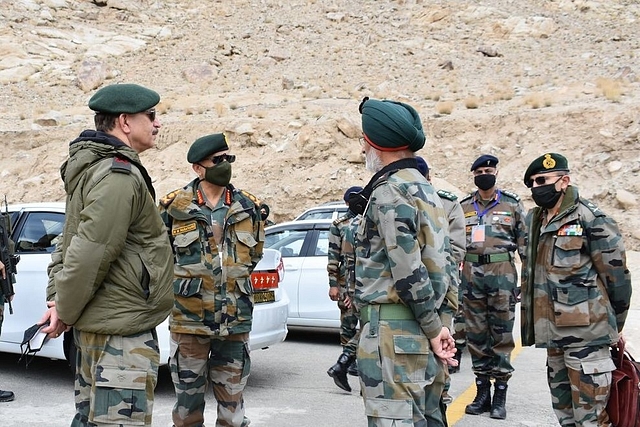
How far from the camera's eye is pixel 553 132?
81.9 feet

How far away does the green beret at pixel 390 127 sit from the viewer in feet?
11.7

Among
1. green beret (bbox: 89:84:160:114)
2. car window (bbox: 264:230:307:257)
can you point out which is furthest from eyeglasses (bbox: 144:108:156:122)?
car window (bbox: 264:230:307:257)

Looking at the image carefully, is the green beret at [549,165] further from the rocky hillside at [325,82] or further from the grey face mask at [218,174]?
the rocky hillside at [325,82]

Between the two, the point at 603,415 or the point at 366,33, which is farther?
the point at 366,33

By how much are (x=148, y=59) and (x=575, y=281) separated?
129 ft

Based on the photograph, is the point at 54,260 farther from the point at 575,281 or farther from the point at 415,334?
the point at 575,281

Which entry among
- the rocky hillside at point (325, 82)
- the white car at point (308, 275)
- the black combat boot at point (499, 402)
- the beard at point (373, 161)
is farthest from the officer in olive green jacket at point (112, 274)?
the rocky hillside at point (325, 82)

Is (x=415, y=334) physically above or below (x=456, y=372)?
above

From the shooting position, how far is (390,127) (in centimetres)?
356

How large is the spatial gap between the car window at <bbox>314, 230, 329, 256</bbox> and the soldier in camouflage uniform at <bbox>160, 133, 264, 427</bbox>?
4741 millimetres

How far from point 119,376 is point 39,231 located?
171 inches

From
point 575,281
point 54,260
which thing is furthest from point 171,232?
point 575,281

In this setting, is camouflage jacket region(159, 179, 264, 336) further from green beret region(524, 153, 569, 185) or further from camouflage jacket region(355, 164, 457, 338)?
green beret region(524, 153, 569, 185)

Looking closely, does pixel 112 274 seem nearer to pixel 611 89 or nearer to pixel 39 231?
pixel 39 231
